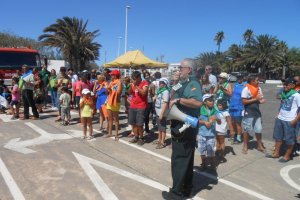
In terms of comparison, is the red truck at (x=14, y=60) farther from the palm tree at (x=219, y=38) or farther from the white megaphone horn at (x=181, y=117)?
the palm tree at (x=219, y=38)

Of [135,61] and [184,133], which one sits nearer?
[184,133]

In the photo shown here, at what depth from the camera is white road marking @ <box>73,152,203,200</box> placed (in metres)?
4.76

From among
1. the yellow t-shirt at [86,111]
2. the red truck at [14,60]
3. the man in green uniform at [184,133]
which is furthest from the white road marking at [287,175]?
the red truck at [14,60]

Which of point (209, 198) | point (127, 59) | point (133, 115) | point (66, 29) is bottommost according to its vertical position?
point (209, 198)

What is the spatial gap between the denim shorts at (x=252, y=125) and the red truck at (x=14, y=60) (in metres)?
11.0

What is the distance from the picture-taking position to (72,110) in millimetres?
12391

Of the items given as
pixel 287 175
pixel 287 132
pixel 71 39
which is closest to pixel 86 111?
pixel 287 132

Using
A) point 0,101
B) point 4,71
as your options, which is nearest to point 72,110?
point 0,101

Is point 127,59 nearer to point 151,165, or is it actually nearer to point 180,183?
point 151,165

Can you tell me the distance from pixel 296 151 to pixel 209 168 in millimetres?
2461

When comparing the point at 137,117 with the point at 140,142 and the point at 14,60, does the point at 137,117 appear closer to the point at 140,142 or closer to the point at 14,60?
the point at 140,142

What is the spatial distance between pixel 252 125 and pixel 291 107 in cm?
108

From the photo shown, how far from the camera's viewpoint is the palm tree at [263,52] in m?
64.6

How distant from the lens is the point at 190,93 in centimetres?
453
